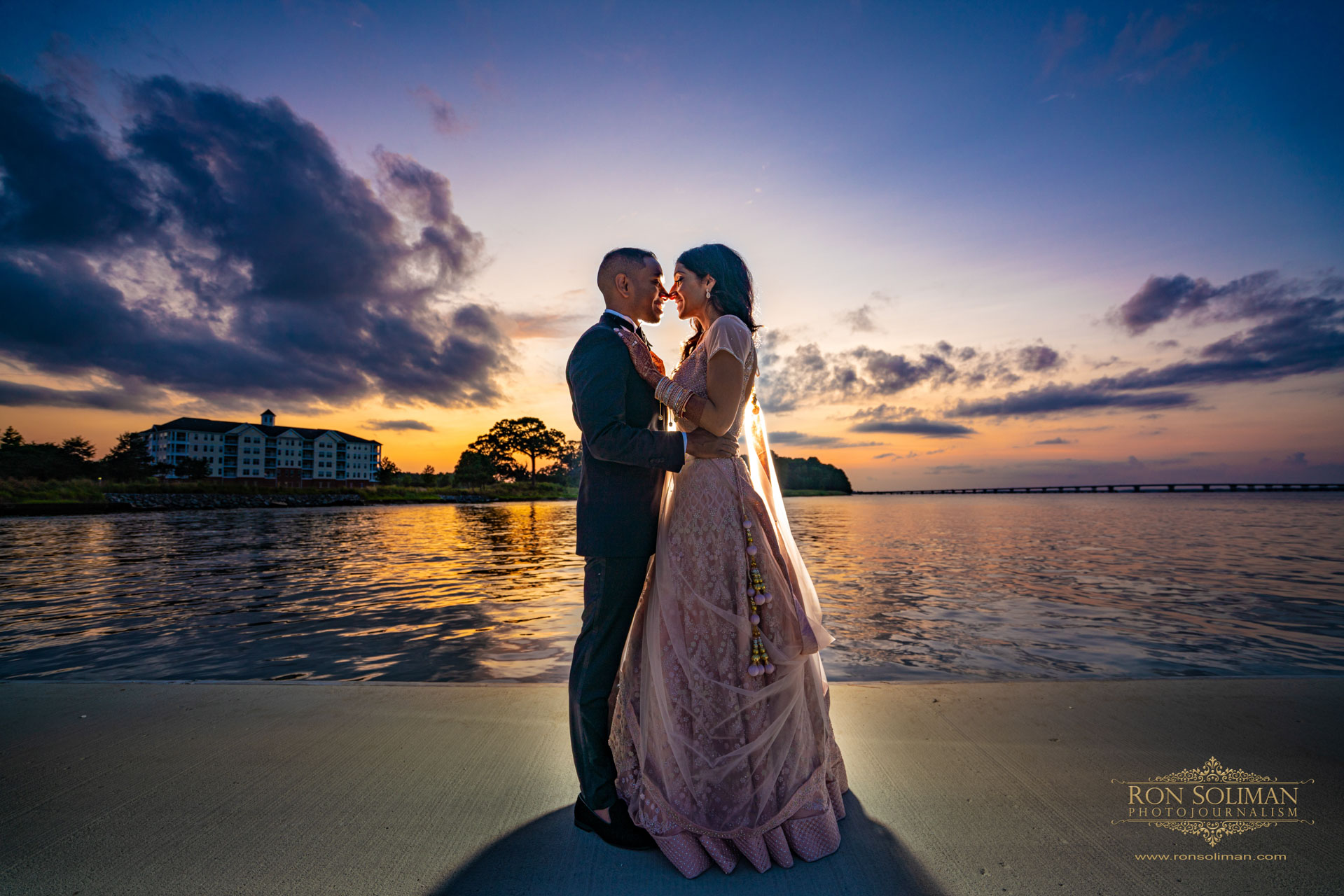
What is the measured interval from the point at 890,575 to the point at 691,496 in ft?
30.8

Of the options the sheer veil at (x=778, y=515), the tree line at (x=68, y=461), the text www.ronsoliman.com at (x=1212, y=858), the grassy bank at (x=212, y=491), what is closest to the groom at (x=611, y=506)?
the sheer veil at (x=778, y=515)

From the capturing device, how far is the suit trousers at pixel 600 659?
2.25 metres

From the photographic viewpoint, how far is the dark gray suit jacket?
216 centimetres

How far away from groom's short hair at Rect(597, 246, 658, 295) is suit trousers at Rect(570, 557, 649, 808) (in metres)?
1.09

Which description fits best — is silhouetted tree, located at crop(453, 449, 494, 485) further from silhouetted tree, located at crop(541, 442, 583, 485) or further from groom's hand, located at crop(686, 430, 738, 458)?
groom's hand, located at crop(686, 430, 738, 458)

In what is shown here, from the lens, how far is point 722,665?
2215mm

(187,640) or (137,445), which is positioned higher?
(137,445)

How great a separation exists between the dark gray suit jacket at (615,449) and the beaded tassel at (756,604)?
0.37 metres

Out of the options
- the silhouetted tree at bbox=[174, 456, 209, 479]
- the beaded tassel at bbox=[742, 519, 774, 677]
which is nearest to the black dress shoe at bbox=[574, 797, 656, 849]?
the beaded tassel at bbox=[742, 519, 774, 677]

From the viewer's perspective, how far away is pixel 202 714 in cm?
321

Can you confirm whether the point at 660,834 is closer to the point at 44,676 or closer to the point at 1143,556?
the point at 44,676

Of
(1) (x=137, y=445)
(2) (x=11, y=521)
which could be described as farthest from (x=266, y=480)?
(2) (x=11, y=521)

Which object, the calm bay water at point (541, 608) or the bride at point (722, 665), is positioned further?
the calm bay water at point (541, 608)

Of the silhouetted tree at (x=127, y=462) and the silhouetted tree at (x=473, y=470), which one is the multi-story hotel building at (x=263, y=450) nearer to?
the silhouetted tree at (x=127, y=462)
